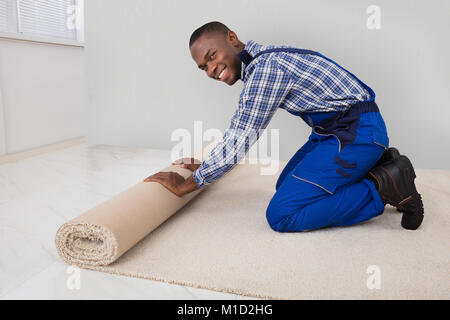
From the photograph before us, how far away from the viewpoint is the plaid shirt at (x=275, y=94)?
1.52 m

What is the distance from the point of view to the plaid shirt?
1.52 metres

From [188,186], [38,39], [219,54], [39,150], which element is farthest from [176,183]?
A: [38,39]

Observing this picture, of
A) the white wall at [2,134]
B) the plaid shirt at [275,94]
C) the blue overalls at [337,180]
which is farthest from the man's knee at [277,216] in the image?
the white wall at [2,134]

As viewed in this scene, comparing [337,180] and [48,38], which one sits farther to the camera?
[48,38]

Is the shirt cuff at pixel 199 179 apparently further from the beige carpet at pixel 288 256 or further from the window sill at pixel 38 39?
the window sill at pixel 38 39

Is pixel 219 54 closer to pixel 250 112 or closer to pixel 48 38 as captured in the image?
pixel 250 112

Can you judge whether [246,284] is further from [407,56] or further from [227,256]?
[407,56]

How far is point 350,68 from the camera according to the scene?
2.96 m

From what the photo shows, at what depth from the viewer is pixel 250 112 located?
5.09 ft

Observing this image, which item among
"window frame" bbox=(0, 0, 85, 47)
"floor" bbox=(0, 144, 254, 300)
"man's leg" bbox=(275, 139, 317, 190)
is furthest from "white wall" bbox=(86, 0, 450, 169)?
"man's leg" bbox=(275, 139, 317, 190)

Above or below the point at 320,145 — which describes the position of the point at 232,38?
above

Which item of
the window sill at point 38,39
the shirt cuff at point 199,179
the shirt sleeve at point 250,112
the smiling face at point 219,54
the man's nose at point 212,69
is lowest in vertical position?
the shirt cuff at point 199,179

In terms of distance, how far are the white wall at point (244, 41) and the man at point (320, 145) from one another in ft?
4.56

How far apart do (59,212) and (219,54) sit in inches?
43.5
